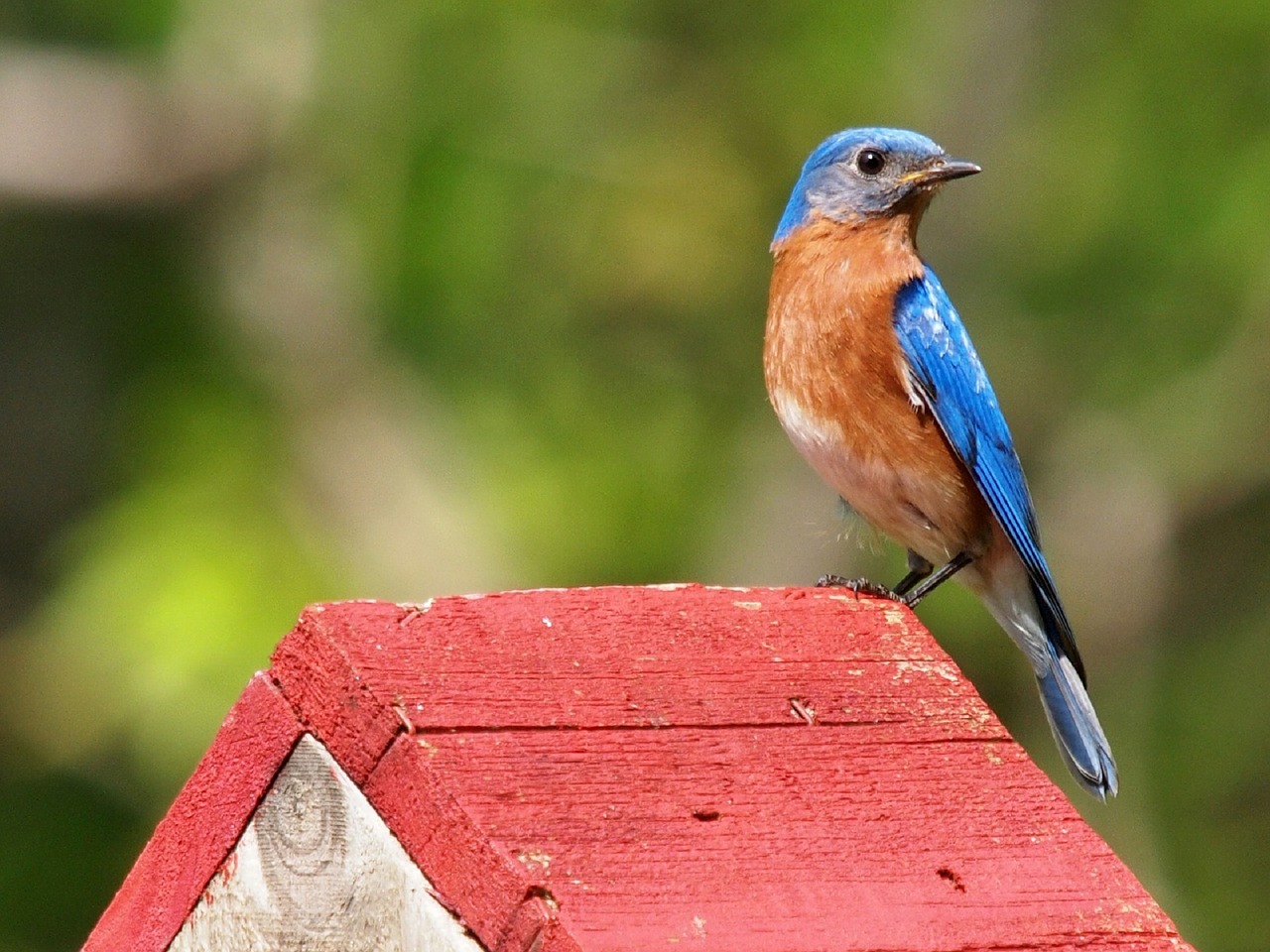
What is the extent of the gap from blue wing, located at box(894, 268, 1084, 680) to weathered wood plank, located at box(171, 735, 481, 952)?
89.2 inches

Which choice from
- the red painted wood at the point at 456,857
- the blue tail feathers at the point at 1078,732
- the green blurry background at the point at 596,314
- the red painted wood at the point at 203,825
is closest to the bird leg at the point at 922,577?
the blue tail feathers at the point at 1078,732

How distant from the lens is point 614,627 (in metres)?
2.85

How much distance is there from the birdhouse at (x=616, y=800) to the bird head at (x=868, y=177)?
91.3 inches

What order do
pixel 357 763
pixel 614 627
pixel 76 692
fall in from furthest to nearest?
pixel 76 692 < pixel 614 627 < pixel 357 763

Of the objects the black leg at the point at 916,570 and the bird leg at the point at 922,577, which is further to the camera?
the black leg at the point at 916,570

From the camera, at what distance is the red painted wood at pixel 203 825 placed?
2775 millimetres

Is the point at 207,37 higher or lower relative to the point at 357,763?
lower

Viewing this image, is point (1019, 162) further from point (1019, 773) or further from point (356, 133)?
point (1019, 773)

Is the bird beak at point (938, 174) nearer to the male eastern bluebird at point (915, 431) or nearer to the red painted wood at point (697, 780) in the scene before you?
the male eastern bluebird at point (915, 431)

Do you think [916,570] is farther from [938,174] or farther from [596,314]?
[596,314]

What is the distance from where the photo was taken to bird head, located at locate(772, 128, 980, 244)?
5.16 meters

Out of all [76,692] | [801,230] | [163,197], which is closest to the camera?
[801,230]

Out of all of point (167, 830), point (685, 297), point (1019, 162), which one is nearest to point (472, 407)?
point (685, 297)

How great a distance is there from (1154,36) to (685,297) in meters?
3.57
